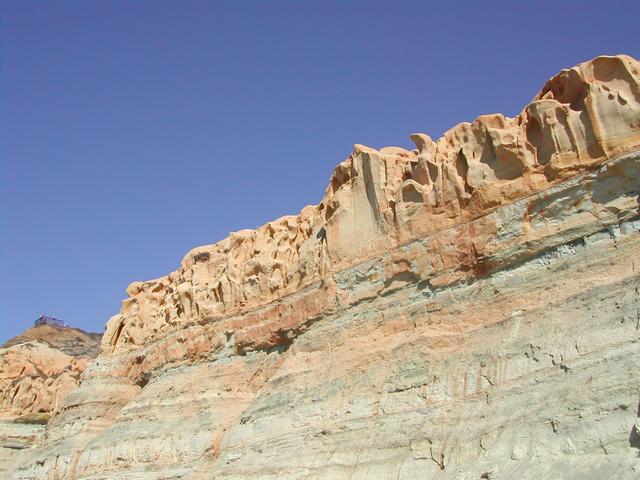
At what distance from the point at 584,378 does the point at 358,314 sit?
25.2ft

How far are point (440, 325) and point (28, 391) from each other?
31925mm

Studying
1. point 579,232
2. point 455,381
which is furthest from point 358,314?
point 579,232

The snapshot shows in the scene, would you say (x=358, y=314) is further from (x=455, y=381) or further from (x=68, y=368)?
(x=68, y=368)

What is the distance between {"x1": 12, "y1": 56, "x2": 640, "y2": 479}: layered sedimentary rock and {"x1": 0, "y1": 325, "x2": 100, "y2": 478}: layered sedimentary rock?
14908 mm

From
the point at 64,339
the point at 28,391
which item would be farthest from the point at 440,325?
the point at 64,339

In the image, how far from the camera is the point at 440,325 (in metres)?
17.5

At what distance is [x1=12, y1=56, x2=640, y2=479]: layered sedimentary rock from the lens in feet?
44.7

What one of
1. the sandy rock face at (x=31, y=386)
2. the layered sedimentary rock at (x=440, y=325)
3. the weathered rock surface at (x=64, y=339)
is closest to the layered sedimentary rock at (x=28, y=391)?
the sandy rock face at (x=31, y=386)

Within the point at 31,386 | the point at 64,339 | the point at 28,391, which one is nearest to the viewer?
the point at 28,391

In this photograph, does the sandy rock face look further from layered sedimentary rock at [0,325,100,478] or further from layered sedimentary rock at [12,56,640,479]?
layered sedimentary rock at [12,56,640,479]

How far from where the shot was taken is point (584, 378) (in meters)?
13.2

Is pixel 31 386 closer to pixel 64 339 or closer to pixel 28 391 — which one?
pixel 28 391

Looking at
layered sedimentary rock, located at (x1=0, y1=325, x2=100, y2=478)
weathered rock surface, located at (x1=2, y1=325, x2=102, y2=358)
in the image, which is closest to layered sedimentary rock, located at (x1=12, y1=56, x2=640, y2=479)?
layered sedimentary rock, located at (x1=0, y1=325, x2=100, y2=478)

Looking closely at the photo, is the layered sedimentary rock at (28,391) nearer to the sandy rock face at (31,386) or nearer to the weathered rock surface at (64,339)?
the sandy rock face at (31,386)
